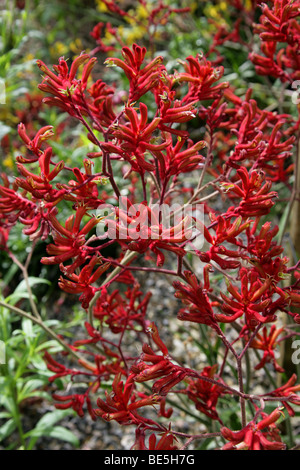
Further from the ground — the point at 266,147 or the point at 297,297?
the point at 266,147

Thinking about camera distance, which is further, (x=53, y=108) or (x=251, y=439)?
(x=53, y=108)

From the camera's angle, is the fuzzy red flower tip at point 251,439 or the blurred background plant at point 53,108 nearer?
the fuzzy red flower tip at point 251,439

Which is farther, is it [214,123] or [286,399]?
[214,123]

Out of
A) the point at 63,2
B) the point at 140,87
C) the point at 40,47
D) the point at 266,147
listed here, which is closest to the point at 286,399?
the point at 266,147

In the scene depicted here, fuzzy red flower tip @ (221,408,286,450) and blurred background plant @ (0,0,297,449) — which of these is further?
blurred background plant @ (0,0,297,449)

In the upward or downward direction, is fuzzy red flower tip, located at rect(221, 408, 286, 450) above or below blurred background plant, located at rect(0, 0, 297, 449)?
below

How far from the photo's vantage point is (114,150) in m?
0.87

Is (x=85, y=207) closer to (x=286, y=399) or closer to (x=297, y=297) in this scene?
(x=297, y=297)

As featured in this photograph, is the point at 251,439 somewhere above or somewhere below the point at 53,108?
below

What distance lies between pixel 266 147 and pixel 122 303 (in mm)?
619

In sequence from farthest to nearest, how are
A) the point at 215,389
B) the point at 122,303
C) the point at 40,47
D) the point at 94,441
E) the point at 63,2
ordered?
the point at 63,2
the point at 40,47
the point at 94,441
the point at 122,303
the point at 215,389

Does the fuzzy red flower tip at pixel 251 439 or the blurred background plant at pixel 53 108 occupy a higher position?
the blurred background plant at pixel 53 108

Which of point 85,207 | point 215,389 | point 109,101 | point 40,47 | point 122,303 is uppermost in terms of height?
point 40,47

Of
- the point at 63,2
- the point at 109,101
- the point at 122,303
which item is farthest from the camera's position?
Answer: the point at 63,2
